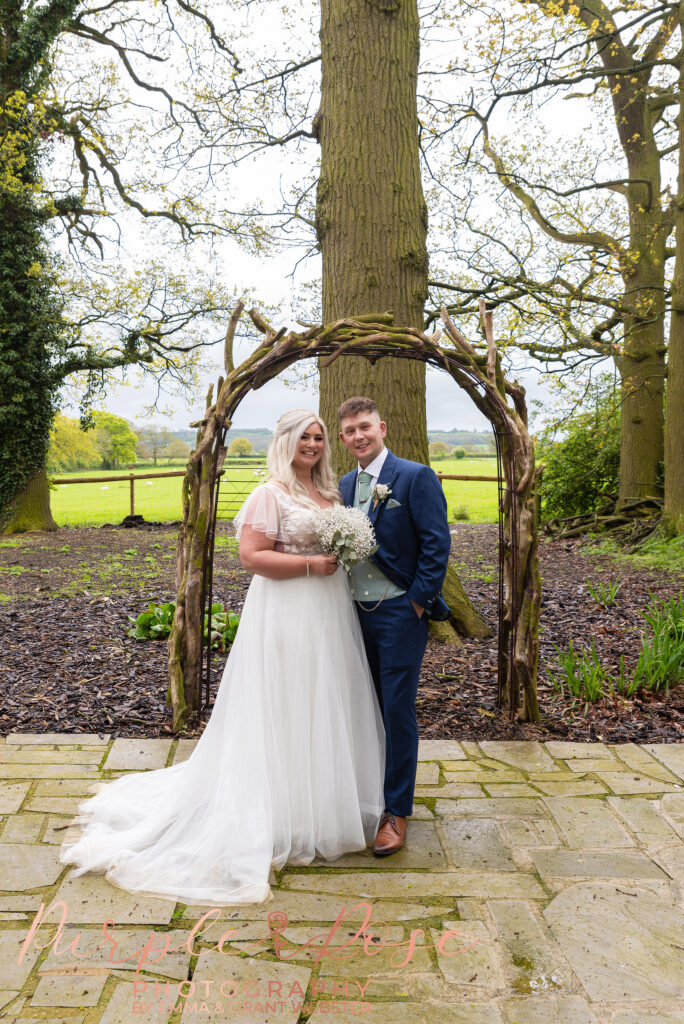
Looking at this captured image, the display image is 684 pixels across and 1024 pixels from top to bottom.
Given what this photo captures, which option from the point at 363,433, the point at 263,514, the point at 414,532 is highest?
the point at 363,433

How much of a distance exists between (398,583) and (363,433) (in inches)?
28.4

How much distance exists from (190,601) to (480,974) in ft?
9.00

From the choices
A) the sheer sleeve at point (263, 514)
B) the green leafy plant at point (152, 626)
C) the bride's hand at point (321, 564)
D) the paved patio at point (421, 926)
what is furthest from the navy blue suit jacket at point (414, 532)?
the green leafy plant at point (152, 626)

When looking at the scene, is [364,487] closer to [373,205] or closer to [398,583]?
[398,583]

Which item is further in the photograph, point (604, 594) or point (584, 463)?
point (584, 463)

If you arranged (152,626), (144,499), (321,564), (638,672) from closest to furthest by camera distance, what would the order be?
(321,564) < (638,672) < (152,626) < (144,499)

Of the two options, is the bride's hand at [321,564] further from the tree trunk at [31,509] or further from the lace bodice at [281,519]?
the tree trunk at [31,509]

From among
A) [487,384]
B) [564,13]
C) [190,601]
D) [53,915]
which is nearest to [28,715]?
[190,601]

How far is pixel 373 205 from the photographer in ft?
19.4

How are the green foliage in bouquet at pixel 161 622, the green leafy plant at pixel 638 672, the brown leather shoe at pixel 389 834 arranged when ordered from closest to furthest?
the brown leather shoe at pixel 389 834
the green leafy plant at pixel 638 672
the green foliage in bouquet at pixel 161 622

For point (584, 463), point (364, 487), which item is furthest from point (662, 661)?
point (584, 463)

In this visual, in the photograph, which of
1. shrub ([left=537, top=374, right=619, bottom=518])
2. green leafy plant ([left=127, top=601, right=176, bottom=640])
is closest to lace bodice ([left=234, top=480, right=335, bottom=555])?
green leafy plant ([left=127, top=601, right=176, bottom=640])

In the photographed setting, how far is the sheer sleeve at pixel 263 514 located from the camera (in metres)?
3.24

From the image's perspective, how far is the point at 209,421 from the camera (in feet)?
14.8
